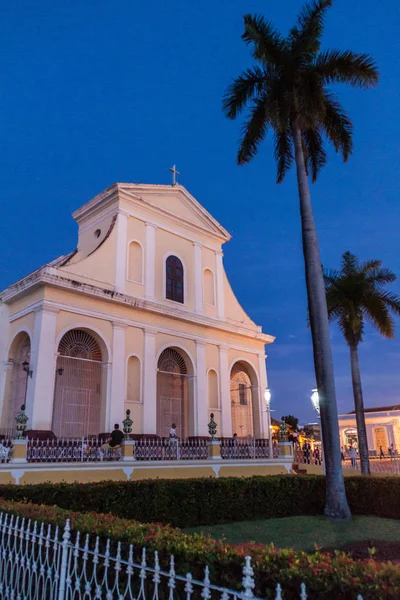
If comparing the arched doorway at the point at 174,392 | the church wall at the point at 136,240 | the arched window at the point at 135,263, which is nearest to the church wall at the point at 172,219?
the church wall at the point at 136,240

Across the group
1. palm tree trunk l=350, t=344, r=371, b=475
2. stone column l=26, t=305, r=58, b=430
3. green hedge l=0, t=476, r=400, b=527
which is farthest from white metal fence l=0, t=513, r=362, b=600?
palm tree trunk l=350, t=344, r=371, b=475

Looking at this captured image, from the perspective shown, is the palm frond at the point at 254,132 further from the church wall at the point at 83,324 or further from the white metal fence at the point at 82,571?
the white metal fence at the point at 82,571

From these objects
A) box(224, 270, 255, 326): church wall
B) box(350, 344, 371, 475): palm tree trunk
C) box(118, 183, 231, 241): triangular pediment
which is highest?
box(118, 183, 231, 241): triangular pediment

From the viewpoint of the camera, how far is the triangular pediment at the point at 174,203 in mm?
20734

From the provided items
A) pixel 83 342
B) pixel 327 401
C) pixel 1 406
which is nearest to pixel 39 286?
pixel 83 342

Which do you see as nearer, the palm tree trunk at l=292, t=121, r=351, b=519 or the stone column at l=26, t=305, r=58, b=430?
the palm tree trunk at l=292, t=121, r=351, b=519

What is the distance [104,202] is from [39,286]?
6.04m

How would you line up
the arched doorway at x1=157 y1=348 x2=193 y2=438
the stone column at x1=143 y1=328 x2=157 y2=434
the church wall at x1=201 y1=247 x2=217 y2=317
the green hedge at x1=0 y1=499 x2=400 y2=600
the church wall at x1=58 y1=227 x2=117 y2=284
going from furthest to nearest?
1. the church wall at x1=201 y1=247 x2=217 y2=317
2. the arched doorway at x1=157 y1=348 x2=193 y2=438
3. the stone column at x1=143 y1=328 x2=157 y2=434
4. the church wall at x1=58 y1=227 x2=117 y2=284
5. the green hedge at x1=0 y1=499 x2=400 y2=600

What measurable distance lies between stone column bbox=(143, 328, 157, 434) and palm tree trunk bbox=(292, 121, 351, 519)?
822 centimetres

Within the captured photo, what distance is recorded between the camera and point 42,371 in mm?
15508

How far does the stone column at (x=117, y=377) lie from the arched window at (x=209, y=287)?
5.81m

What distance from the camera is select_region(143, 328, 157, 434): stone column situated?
1830cm

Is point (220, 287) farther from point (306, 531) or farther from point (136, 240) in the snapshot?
point (306, 531)

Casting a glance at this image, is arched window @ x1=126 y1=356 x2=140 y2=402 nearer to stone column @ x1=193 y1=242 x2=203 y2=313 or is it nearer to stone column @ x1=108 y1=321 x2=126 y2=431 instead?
stone column @ x1=108 y1=321 x2=126 y2=431
